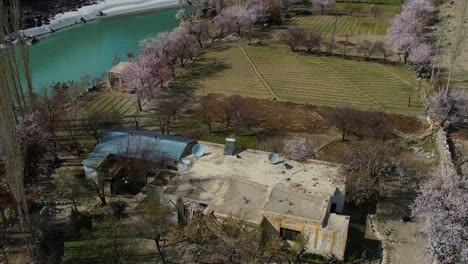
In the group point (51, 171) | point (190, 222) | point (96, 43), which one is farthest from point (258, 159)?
point (96, 43)

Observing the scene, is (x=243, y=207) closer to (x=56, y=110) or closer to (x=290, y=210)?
(x=290, y=210)

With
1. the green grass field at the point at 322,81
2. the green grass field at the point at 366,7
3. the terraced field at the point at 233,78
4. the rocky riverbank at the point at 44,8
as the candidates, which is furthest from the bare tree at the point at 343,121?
the rocky riverbank at the point at 44,8

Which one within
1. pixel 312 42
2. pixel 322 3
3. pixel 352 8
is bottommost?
pixel 312 42

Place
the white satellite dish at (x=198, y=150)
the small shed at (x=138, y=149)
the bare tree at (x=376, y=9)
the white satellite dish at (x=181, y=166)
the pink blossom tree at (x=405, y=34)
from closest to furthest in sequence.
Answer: the white satellite dish at (x=181, y=166), the white satellite dish at (x=198, y=150), the small shed at (x=138, y=149), the pink blossom tree at (x=405, y=34), the bare tree at (x=376, y=9)

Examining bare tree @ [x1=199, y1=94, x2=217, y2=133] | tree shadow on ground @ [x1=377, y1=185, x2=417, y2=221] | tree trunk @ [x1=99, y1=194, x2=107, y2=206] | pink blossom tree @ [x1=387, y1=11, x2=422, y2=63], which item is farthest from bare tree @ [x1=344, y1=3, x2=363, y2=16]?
tree trunk @ [x1=99, y1=194, x2=107, y2=206]

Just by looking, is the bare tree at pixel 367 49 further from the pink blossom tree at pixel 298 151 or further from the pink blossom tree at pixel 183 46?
the pink blossom tree at pixel 298 151

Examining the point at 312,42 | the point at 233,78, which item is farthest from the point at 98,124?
the point at 312,42

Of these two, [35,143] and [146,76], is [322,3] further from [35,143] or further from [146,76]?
[35,143]

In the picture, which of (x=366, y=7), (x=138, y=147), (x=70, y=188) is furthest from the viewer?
(x=366, y=7)
